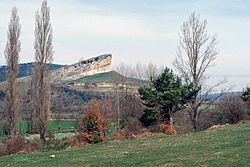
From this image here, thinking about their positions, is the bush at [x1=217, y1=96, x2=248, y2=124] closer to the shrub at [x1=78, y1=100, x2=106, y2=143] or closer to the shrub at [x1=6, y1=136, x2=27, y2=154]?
the shrub at [x1=78, y1=100, x2=106, y2=143]

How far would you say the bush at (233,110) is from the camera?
52.8 meters

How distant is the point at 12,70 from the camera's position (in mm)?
48000

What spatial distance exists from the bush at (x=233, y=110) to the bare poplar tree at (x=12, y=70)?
79.6 feet

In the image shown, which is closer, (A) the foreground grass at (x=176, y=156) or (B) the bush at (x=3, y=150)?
(A) the foreground grass at (x=176, y=156)

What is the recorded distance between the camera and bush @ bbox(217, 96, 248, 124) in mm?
52781

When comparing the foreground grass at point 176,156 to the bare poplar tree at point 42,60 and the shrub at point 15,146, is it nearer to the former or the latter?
the shrub at point 15,146

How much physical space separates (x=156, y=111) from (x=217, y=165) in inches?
1070

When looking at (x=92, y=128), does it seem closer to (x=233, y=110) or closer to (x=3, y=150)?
(x=3, y=150)

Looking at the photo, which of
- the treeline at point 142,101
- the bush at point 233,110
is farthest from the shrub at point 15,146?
the bush at point 233,110

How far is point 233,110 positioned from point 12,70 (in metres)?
25.7

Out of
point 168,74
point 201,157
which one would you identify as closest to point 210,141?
point 201,157

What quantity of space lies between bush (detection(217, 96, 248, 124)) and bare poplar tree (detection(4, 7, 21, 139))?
79.6ft

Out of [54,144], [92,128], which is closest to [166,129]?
[92,128]

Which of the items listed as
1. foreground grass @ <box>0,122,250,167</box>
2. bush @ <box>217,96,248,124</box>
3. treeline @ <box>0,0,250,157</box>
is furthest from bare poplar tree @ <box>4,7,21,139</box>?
bush @ <box>217,96,248,124</box>
